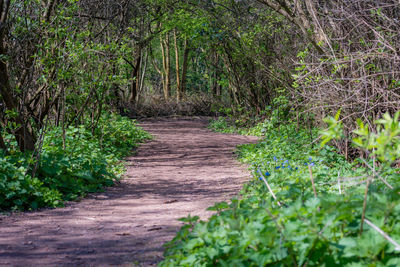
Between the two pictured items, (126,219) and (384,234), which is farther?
(126,219)

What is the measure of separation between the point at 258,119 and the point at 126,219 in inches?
471

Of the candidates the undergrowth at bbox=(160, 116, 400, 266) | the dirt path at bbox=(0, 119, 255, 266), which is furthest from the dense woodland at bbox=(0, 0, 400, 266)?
the dirt path at bbox=(0, 119, 255, 266)

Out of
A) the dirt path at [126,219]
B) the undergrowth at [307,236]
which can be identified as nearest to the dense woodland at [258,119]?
the undergrowth at [307,236]

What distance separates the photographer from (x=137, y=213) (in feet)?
18.1

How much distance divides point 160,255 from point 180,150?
8.62m

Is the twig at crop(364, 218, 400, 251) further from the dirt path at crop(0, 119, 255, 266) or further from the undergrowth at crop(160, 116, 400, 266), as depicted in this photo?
the dirt path at crop(0, 119, 255, 266)

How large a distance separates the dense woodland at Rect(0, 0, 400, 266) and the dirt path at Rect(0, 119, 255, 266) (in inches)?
16.5

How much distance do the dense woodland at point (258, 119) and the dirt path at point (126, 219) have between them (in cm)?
42

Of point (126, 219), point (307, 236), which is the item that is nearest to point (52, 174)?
point (126, 219)

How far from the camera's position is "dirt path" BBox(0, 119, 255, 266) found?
3.87 metres

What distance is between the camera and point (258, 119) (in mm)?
16656

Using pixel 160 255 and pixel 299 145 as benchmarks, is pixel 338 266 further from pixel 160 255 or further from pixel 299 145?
pixel 299 145

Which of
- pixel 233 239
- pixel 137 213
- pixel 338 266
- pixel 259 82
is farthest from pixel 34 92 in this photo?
pixel 259 82

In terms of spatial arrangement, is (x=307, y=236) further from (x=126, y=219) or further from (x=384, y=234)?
(x=126, y=219)
